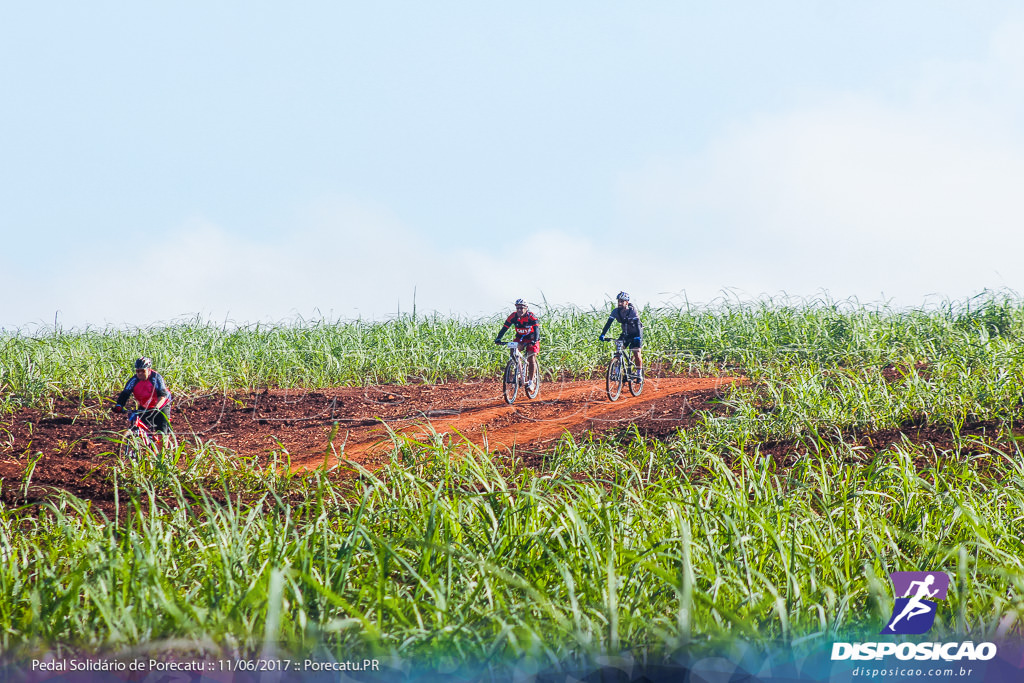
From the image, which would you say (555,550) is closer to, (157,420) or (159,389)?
(159,389)

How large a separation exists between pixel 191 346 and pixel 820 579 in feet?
44.9

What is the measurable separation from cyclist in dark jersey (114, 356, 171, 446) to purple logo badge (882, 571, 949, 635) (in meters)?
6.46

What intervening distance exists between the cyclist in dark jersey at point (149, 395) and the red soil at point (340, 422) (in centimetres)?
35

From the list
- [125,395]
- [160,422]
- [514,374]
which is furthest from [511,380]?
[125,395]

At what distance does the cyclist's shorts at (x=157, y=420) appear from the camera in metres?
7.34

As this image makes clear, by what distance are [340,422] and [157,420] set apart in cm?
279

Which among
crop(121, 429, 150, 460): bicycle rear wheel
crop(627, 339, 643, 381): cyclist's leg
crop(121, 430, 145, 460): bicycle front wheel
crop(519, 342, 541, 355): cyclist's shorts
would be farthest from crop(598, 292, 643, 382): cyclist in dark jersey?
crop(121, 430, 145, 460): bicycle front wheel

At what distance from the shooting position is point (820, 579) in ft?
11.3

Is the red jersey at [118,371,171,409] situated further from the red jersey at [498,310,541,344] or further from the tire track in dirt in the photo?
the red jersey at [498,310,541,344]

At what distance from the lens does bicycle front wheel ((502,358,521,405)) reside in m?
11.3

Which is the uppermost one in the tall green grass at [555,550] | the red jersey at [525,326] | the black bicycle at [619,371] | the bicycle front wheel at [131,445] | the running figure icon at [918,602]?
the red jersey at [525,326]

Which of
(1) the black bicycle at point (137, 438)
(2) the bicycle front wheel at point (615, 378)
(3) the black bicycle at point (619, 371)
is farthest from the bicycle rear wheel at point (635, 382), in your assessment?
(1) the black bicycle at point (137, 438)

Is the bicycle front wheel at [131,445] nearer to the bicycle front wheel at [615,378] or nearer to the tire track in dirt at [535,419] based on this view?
the tire track in dirt at [535,419]

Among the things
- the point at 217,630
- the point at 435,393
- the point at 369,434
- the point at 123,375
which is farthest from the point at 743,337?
the point at 217,630
